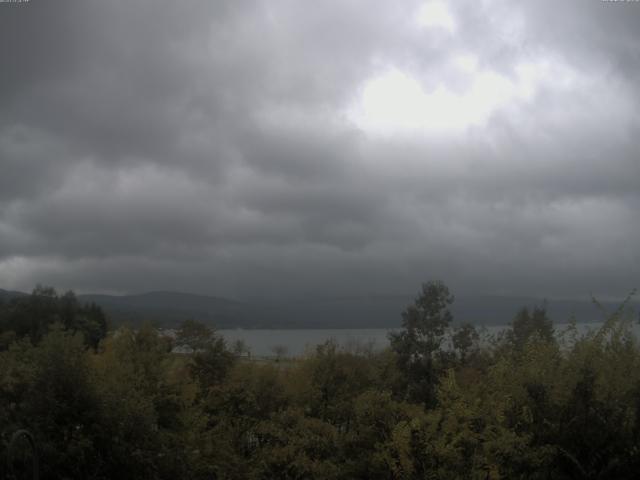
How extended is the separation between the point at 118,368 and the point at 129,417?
6.56 meters

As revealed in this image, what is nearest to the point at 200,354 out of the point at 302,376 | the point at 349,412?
the point at 302,376

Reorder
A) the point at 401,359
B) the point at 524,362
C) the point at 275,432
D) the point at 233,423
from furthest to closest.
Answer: the point at 401,359 → the point at 233,423 → the point at 275,432 → the point at 524,362

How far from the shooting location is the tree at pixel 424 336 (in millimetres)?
45188

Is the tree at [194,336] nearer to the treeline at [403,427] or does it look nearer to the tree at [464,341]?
the tree at [464,341]

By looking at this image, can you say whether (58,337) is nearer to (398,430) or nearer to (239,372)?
(398,430)

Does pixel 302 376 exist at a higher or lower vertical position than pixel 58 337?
lower

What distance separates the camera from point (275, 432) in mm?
20297

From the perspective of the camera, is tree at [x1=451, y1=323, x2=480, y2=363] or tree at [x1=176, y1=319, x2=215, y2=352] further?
tree at [x1=451, y1=323, x2=480, y2=363]

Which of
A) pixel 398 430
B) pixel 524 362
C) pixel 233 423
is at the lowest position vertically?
pixel 233 423

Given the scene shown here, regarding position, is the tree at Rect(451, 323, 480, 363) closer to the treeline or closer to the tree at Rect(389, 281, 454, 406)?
the tree at Rect(389, 281, 454, 406)

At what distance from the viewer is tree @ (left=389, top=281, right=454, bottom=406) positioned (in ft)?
148

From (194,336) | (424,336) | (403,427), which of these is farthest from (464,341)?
(403,427)

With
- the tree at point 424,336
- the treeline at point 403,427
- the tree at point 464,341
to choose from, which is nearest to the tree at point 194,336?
the tree at point 424,336

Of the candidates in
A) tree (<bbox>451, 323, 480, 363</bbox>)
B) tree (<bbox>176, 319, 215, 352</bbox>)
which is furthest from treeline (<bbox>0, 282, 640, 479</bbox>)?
tree (<bbox>451, 323, 480, 363</bbox>)
